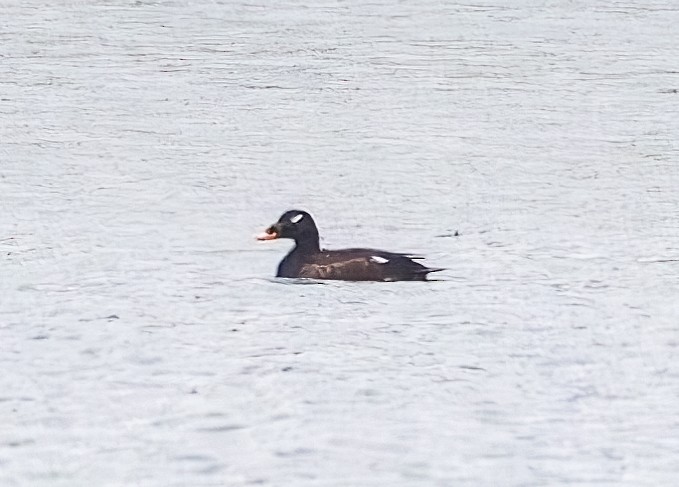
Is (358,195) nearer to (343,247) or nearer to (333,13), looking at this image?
(343,247)

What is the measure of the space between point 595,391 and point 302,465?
1.11m

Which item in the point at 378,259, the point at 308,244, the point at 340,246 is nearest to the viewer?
the point at 378,259

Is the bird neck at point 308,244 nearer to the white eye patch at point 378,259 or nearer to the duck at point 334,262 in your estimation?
the duck at point 334,262

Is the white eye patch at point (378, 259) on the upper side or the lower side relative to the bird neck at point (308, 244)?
lower

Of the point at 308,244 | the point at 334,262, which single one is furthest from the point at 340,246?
the point at 334,262

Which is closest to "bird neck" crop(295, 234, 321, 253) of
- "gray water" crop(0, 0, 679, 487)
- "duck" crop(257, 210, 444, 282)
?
"duck" crop(257, 210, 444, 282)

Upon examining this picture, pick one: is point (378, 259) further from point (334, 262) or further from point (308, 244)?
point (308, 244)

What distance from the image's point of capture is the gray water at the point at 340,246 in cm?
438

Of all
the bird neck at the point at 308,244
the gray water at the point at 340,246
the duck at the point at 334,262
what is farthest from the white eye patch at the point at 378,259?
the bird neck at the point at 308,244

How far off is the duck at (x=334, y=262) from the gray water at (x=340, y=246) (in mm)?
69

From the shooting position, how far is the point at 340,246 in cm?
699

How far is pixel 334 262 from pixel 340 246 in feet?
2.28

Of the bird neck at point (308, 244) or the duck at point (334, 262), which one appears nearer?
the duck at point (334, 262)

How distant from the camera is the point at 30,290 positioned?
609 centimetres
